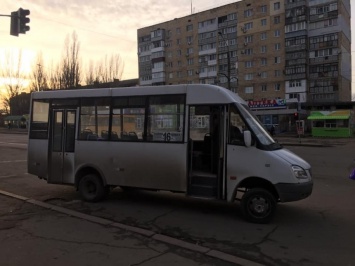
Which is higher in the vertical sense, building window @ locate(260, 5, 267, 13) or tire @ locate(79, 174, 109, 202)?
building window @ locate(260, 5, 267, 13)

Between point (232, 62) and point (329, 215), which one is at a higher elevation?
point (232, 62)

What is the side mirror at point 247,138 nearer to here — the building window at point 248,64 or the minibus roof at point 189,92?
the minibus roof at point 189,92

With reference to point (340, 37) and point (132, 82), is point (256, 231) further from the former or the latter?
point (132, 82)

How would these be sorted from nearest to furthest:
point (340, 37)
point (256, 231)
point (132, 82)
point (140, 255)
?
1. point (140, 255)
2. point (256, 231)
3. point (340, 37)
4. point (132, 82)

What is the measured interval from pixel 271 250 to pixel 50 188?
22.2ft

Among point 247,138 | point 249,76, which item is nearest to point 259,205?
point 247,138

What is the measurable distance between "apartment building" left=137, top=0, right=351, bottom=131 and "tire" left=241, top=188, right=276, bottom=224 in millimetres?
49884

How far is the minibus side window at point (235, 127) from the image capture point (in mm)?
7145

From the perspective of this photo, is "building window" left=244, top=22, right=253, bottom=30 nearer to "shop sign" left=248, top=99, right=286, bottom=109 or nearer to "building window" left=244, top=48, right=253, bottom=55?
"building window" left=244, top=48, right=253, bottom=55

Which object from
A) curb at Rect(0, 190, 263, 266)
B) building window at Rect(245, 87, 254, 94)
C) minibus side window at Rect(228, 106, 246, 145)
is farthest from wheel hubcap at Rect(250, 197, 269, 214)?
building window at Rect(245, 87, 254, 94)

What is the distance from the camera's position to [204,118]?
7.74m

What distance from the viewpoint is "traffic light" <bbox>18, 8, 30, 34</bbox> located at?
16281 millimetres

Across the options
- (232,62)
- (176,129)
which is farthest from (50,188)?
(232,62)

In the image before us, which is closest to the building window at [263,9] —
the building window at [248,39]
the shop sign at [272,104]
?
the building window at [248,39]
